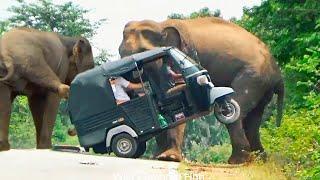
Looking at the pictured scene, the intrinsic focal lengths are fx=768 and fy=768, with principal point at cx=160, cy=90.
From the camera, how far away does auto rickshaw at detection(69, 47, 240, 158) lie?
13790 mm

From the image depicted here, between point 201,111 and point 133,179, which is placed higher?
point 201,111

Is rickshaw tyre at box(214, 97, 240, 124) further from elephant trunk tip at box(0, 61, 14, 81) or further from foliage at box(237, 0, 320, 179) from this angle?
elephant trunk tip at box(0, 61, 14, 81)

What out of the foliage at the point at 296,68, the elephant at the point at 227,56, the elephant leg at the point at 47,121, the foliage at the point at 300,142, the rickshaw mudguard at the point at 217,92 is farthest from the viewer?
the elephant leg at the point at 47,121

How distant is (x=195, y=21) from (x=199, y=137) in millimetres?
38116

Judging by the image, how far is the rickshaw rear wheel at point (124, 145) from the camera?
14.0m

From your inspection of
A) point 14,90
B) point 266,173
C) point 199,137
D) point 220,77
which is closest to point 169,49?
point 220,77

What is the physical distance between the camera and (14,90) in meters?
17.0

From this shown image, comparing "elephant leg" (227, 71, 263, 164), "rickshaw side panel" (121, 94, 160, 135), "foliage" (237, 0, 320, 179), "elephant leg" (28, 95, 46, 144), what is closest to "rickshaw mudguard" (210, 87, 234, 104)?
"foliage" (237, 0, 320, 179)

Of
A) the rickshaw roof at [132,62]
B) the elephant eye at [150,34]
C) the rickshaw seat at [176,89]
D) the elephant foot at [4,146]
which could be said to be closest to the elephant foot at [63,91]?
the elephant foot at [4,146]

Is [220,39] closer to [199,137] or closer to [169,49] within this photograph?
[169,49]

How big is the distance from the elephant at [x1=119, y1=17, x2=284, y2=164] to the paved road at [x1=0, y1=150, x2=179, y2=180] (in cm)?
248

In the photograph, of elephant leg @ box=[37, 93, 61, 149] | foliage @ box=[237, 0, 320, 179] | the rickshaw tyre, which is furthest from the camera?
elephant leg @ box=[37, 93, 61, 149]

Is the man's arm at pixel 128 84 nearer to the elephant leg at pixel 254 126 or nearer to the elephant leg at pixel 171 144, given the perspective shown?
the elephant leg at pixel 171 144

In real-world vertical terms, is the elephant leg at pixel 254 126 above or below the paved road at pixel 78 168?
above
